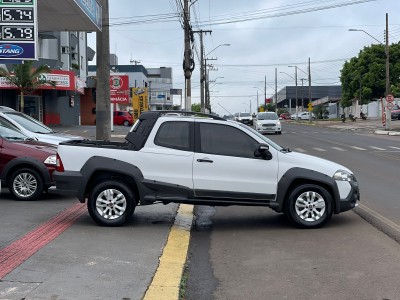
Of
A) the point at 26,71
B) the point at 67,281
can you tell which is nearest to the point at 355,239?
the point at 67,281

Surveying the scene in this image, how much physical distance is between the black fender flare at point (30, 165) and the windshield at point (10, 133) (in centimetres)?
81

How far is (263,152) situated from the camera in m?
8.28

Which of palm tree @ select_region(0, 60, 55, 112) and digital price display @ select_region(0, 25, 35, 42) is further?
palm tree @ select_region(0, 60, 55, 112)

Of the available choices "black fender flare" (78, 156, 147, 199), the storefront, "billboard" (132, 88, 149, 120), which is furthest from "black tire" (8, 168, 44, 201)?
"billboard" (132, 88, 149, 120)

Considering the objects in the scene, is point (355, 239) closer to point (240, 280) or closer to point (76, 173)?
point (240, 280)

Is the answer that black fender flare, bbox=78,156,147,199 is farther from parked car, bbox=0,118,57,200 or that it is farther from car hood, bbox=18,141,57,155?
car hood, bbox=18,141,57,155

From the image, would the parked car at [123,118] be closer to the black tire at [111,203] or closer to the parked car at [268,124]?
the parked car at [268,124]

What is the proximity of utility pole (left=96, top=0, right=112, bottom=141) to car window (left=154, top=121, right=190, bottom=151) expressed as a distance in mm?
13379

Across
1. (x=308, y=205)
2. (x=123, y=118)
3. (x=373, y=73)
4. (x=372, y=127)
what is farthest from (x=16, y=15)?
(x=373, y=73)

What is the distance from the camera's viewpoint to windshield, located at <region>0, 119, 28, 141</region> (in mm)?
11081

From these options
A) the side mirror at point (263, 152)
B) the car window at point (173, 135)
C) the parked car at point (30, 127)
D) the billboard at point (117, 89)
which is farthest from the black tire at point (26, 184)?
the billboard at point (117, 89)

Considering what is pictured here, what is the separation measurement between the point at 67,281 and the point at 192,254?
203cm

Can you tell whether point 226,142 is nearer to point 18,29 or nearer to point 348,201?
point 348,201

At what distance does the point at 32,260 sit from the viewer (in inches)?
247
